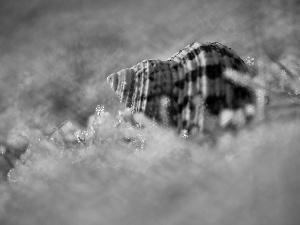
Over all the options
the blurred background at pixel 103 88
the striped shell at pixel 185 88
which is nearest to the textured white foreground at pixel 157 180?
the blurred background at pixel 103 88

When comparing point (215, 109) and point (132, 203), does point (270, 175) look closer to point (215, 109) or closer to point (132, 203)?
point (215, 109)

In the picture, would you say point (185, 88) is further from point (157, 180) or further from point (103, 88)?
point (103, 88)

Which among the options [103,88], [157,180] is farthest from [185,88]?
[103,88]

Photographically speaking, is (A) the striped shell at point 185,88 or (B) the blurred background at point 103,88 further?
(B) the blurred background at point 103,88

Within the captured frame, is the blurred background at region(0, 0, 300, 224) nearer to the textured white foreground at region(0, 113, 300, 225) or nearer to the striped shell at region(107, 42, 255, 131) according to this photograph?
the textured white foreground at region(0, 113, 300, 225)

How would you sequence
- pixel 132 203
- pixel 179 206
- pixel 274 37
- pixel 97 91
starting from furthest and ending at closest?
pixel 97 91, pixel 274 37, pixel 132 203, pixel 179 206

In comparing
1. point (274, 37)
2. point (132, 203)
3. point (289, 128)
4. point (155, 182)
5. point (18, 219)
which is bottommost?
point (18, 219)

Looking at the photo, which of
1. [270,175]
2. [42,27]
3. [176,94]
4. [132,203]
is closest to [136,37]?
[42,27]

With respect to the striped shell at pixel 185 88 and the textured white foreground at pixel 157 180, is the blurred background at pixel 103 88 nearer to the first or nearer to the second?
the textured white foreground at pixel 157 180
